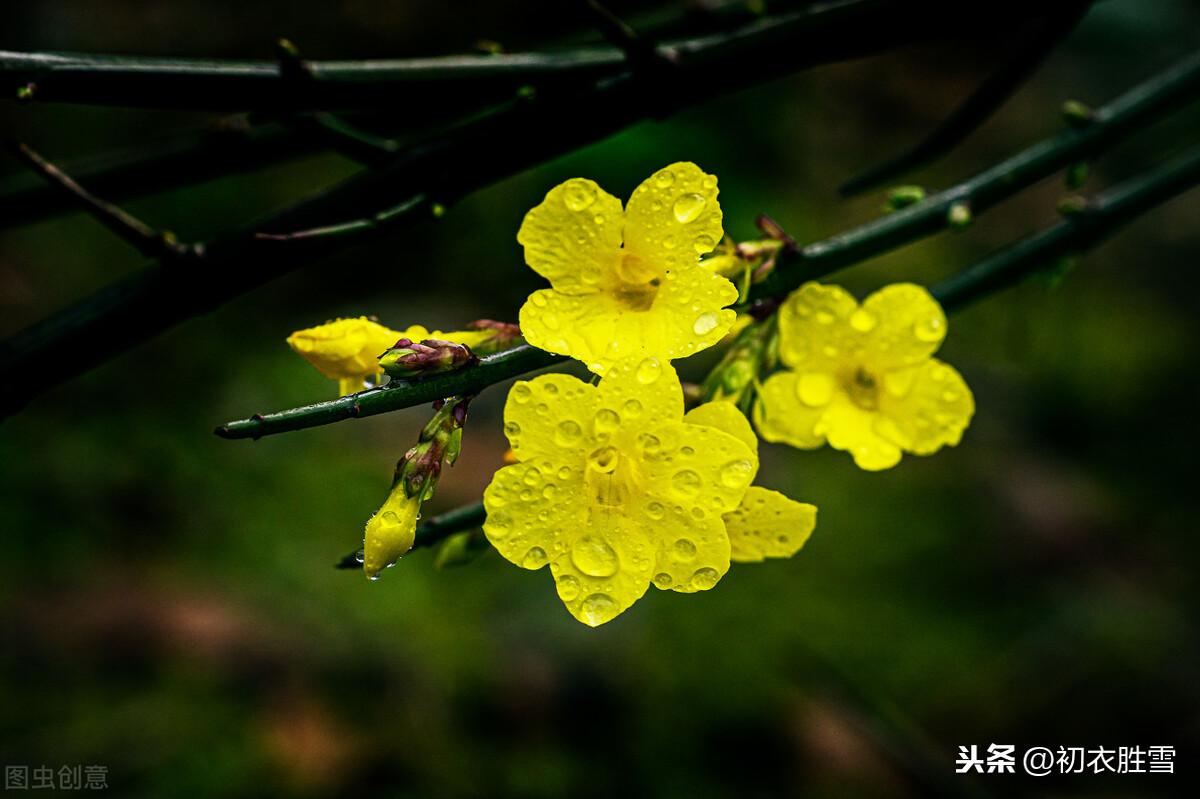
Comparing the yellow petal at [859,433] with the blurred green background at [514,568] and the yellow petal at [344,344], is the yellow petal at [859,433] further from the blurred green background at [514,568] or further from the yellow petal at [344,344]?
the blurred green background at [514,568]

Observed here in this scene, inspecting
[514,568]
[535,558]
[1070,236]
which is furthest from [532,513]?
[514,568]

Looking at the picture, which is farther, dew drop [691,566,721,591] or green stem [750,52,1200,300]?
green stem [750,52,1200,300]

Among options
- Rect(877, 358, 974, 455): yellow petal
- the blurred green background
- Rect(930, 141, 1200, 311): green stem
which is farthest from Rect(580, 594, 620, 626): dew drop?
the blurred green background

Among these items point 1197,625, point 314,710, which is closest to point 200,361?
point 314,710

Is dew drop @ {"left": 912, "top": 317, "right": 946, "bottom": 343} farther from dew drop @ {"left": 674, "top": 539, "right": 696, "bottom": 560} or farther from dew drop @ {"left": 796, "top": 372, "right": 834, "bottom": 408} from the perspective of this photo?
dew drop @ {"left": 674, "top": 539, "right": 696, "bottom": 560}

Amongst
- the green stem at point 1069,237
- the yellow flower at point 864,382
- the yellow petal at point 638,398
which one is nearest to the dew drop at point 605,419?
the yellow petal at point 638,398

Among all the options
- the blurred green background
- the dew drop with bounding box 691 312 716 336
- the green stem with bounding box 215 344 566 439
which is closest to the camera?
the green stem with bounding box 215 344 566 439

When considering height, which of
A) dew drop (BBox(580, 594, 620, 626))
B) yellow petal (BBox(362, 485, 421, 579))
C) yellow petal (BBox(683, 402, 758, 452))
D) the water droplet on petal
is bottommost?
dew drop (BBox(580, 594, 620, 626))
